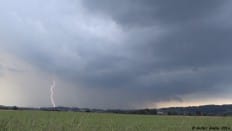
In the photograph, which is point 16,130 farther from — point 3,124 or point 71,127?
point 71,127

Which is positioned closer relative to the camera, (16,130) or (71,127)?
(16,130)

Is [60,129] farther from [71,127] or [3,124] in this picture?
[3,124]

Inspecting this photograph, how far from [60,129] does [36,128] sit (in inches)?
50.1

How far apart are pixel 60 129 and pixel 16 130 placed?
9.13 feet

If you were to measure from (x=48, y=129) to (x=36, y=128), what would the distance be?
0.64 metres

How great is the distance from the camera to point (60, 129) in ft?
85.8

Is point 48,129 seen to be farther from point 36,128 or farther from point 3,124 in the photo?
point 3,124

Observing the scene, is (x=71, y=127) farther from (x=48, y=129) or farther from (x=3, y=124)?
(x=3, y=124)

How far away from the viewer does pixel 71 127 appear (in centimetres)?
2727

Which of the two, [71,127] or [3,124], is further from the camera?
[71,127]

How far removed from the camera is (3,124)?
24719mm

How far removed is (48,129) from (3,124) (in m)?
2.53

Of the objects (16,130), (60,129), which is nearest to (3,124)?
(16,130)

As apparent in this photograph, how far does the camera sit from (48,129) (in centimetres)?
2612
